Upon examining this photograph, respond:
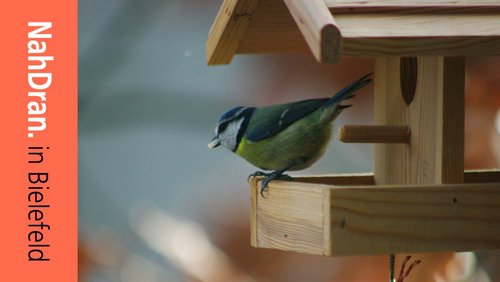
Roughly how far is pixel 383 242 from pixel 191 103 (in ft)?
7.91

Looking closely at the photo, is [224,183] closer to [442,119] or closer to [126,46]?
[126,46]

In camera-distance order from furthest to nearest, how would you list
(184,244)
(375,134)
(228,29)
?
Answer: (184,244) → (228,29) → (375,134)

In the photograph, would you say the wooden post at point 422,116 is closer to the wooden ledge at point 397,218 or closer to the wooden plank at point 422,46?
the wooden ledge at point 397,218

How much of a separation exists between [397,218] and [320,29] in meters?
0.58

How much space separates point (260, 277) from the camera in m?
5.27

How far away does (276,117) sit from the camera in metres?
3.69

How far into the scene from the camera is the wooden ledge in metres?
3.01

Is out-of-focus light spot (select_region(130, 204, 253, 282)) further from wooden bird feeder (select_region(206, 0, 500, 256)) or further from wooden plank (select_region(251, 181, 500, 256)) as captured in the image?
wooden plank (select_region(251, 181, 500, 256))

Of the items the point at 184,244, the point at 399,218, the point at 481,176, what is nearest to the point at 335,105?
the point at 481,176

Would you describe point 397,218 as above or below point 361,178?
below

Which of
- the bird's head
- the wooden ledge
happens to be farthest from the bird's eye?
the wooden ledge

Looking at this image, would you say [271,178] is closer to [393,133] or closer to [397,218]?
[393,133]

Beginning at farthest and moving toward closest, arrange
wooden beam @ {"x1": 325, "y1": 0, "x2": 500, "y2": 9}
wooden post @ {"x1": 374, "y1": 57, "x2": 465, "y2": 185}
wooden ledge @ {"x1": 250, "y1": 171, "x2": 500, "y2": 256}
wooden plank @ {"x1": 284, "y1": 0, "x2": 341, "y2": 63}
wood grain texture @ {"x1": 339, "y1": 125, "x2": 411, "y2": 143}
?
wood grain texture @ {"x1": 339, "y1": 125, "x2": 411, "y2": 143}, wooden post @ {"x1": 374, "y1": 57, "x2": 465, "y2": 185}, wooden ledge @ {"x1": 250, "y1": 171, "x2": 500, "y2": 256}, wooden beam @ {"x1": 325, "y1": 0, "x2": 500, "y2": 9}, wooden plank @ {"x1": 284, "y1": 0, "x2": 341, "y2": 63}

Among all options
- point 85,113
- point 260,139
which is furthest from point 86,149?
point 260,139
